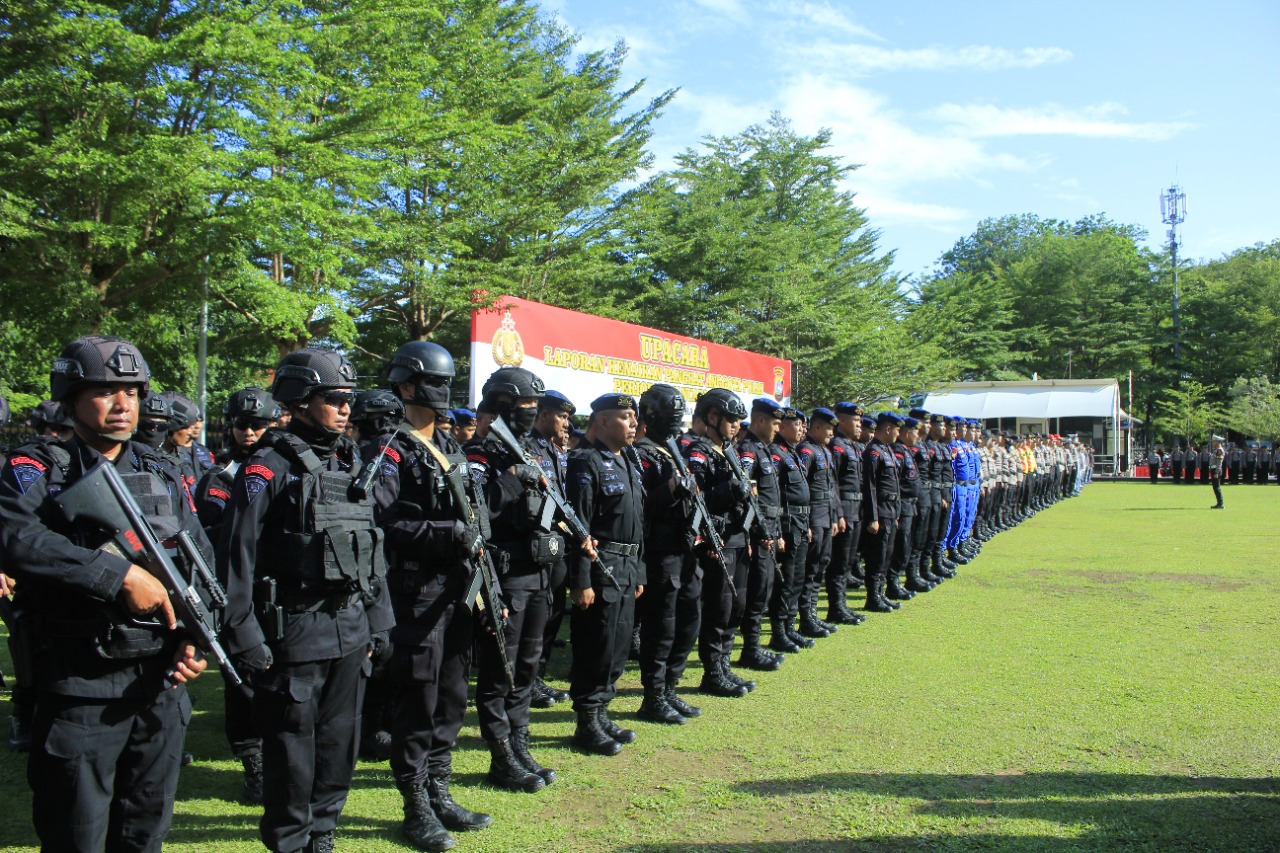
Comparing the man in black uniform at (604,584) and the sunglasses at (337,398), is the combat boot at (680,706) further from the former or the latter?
the sunglasses at (337,398)

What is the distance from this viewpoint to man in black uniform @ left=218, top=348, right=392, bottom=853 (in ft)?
10.3

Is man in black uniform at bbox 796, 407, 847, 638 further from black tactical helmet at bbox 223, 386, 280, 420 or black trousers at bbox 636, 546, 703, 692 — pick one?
black tactical helmet at bbox 223, 386, 280, 420

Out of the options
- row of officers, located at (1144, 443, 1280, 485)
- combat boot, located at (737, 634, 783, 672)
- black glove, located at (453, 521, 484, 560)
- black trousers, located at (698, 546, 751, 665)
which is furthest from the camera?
row of officers, located at (1144, 443, 1280, 485)

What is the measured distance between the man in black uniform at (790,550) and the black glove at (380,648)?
436cm

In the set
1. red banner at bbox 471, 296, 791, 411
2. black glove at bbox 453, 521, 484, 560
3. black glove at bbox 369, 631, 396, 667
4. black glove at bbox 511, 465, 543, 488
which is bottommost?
black glove at bbox 369, 631, 396, 667

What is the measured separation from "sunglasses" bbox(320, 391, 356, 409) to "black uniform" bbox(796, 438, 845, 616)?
17.0 ft

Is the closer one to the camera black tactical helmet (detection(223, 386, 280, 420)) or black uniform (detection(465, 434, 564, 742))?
black uniform (detection(465, 434, 564, 742))

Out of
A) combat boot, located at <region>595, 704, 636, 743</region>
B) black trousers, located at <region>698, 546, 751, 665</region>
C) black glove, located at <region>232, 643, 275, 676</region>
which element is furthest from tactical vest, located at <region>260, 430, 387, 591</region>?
black trousers, located at <region>698, 546, 751, 665</region>

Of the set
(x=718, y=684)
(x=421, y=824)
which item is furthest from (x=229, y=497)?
(x=718, y=684)

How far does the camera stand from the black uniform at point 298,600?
10.3 ft

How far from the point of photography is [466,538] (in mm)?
3746

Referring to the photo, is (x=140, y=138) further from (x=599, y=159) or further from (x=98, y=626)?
(x=599, y=159)

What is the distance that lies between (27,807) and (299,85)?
9.71 m

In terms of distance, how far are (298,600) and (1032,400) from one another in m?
42.3
